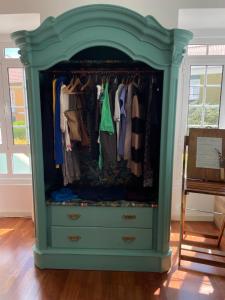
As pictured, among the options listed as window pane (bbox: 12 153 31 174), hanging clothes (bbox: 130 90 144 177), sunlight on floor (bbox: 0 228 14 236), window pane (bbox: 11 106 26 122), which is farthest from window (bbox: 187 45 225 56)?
sunlight on floor (bbox: 0 228 14 236)

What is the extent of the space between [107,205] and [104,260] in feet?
1.68

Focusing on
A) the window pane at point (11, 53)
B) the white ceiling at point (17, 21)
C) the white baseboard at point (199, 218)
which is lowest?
the white baseboard at point (199, 218)

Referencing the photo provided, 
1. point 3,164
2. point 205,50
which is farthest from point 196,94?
point 3,164

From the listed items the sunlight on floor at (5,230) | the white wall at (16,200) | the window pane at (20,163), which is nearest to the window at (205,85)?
the window pane at (20,163)

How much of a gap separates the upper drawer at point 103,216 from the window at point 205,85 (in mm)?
1480

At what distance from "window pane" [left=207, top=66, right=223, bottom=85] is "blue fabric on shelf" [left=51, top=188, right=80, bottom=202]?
6.87ft

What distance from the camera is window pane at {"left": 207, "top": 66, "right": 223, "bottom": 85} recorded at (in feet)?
9.77

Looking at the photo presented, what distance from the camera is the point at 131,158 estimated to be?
229 centimetres

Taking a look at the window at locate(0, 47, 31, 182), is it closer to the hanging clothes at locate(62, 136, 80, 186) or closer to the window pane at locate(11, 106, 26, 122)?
the window pane at locate(11, 106, 26, 122)

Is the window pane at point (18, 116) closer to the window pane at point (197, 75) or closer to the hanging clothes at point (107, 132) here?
the hanging clothes at point (107, 132)

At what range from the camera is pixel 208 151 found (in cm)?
220

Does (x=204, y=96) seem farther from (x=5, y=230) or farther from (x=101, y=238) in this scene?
(x=5, y=230)

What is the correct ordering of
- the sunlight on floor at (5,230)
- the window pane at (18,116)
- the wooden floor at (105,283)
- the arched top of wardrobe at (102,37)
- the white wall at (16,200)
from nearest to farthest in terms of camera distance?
the arched top of wardrobe at (102,37) → the wooden floor at (105,283) → the sunlight on floor at (5,230) → the window pane at (18,116) → the white wall at (16,200)

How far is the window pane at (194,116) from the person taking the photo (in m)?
3.08
